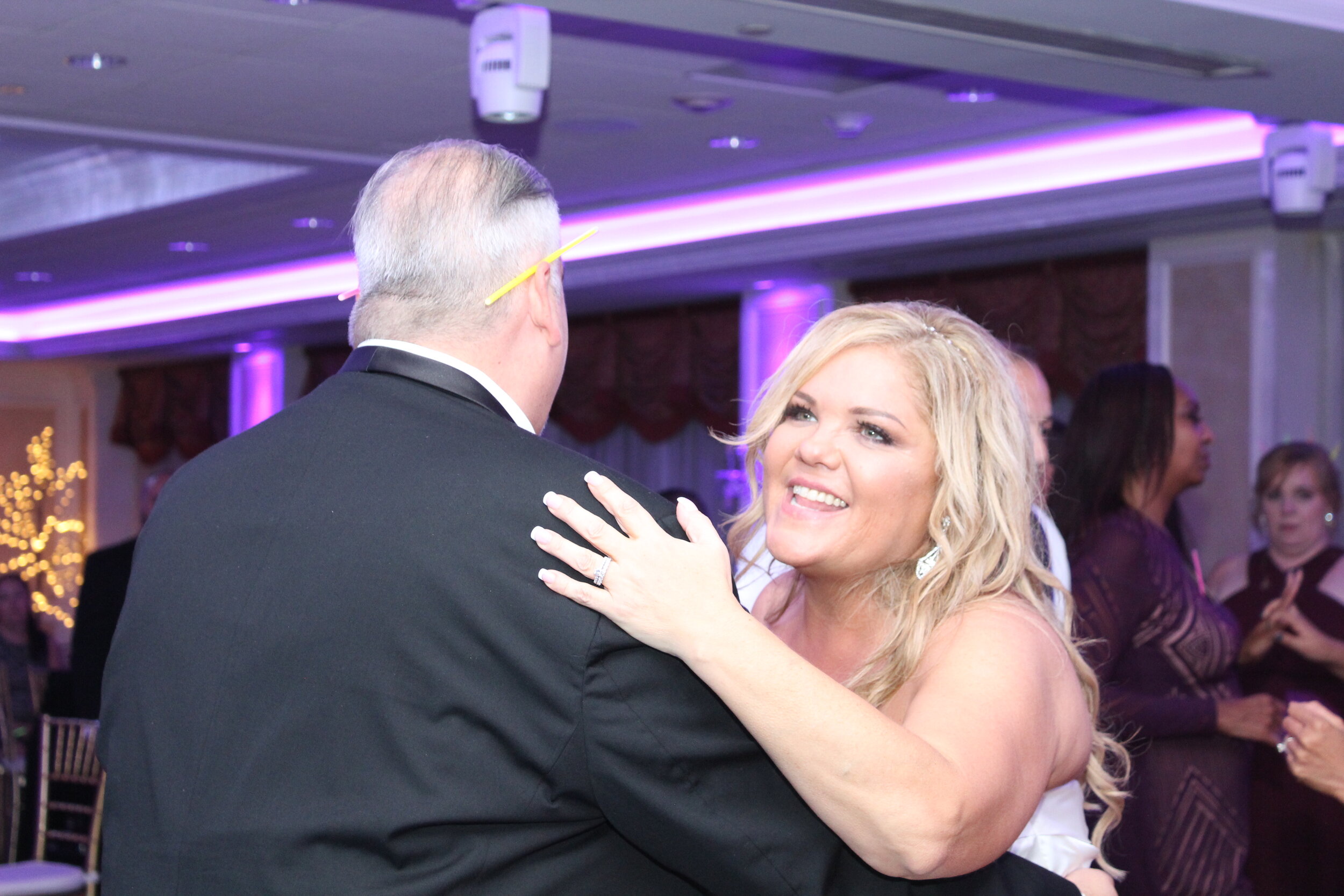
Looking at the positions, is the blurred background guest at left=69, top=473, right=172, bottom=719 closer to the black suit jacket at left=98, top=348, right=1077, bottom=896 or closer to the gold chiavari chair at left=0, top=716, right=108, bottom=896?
the gold chiavari chair at left=0, top=716, right=108, bottom=896

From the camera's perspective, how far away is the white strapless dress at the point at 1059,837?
Result: 6.68ft

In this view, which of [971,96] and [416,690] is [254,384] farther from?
[416,690]

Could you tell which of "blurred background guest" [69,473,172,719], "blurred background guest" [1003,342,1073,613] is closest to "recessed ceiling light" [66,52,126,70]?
"blurred background guest" [69,473,172,719]

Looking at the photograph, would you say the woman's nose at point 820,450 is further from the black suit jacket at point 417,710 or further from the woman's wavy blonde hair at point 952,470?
the black suit jacket at point 417,710

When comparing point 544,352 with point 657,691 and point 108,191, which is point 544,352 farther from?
point 108,191

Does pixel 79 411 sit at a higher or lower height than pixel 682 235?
lower

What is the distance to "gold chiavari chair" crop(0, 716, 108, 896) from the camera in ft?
15.5

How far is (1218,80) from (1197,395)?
3.24 meters

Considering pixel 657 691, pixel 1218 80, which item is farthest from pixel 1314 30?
pixel 657 691

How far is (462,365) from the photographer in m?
1.47

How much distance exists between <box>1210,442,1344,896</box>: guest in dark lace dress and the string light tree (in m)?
11.6

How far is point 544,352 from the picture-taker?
1.54m

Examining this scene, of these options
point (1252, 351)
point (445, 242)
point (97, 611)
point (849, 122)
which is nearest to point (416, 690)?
point (445, 242)

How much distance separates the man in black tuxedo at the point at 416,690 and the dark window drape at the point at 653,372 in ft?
27.6
